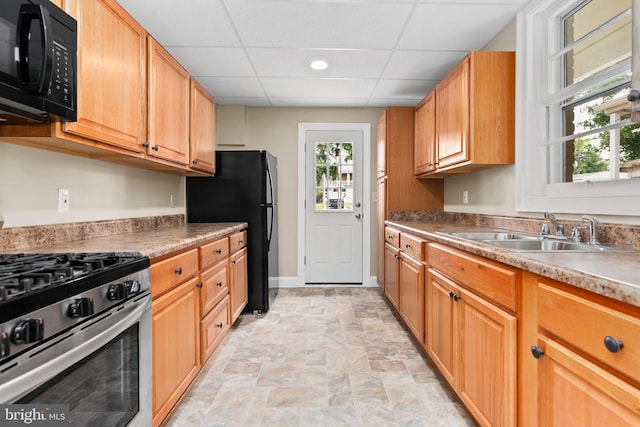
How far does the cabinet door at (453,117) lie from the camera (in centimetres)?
234

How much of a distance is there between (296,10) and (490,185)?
74.1 inches

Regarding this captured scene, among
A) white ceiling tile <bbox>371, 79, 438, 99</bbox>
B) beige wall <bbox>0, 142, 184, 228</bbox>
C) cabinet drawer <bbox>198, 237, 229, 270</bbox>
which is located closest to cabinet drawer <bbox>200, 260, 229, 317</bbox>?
cabinet drawer <bbox>198, 237, 229, 270</bbox>

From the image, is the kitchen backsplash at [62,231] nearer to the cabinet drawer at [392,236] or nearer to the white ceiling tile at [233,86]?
the white ceiling tile at [233,86]

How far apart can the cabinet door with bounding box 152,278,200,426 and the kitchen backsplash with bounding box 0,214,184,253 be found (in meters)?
0.69

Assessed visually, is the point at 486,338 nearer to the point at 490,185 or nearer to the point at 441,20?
the point at 490,185

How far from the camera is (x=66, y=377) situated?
950mm

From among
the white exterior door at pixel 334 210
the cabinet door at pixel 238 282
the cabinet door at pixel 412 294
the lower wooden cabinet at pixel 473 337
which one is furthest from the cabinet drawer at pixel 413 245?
the white exterior door at pixel 334 210

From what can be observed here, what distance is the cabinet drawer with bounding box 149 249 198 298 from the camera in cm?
147

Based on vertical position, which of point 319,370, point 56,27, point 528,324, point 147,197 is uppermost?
point 56,27

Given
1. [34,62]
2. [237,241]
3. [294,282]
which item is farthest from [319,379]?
[294,282]

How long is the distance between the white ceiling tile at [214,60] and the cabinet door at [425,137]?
1.65 meters

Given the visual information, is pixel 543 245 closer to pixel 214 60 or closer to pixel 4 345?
pixel 4 345

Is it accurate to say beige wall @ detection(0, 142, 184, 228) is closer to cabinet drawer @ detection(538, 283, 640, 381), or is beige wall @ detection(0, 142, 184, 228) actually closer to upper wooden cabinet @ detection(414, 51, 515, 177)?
cabinet drawer @ detection(538, 283, 640, 381)

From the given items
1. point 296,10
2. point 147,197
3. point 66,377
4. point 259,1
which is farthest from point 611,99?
point 147,197
